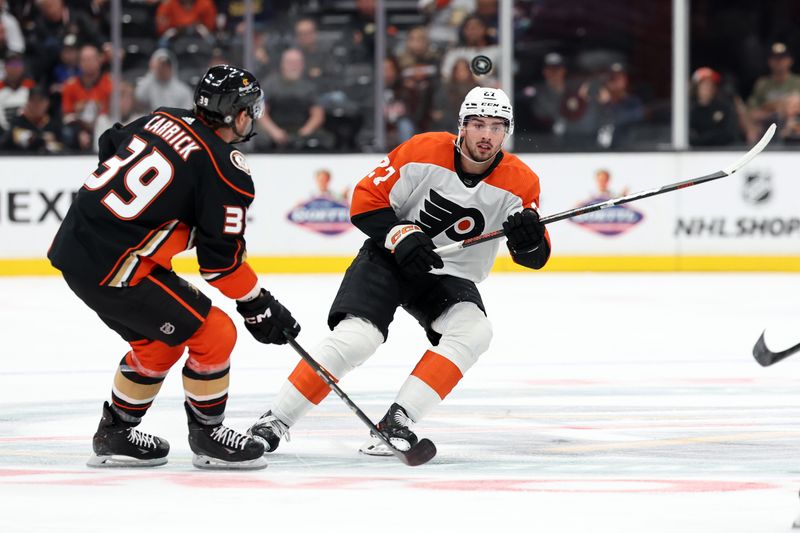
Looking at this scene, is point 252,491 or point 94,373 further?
point 94,373

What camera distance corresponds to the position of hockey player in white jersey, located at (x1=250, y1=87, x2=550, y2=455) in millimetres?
4031

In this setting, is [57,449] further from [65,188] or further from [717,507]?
[65,188]

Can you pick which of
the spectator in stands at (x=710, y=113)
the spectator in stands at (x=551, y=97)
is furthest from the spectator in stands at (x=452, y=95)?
the spectator in stands at (x=710, y=113)

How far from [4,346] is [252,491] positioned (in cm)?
311

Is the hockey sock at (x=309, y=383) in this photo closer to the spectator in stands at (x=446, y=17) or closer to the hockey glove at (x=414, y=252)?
the hockey glove at (x=414, y=252)

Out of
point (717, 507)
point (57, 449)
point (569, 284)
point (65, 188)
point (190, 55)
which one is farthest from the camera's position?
point (190, 55)

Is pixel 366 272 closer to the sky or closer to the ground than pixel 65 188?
closer to the sky

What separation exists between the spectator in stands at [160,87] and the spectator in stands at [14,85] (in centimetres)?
73

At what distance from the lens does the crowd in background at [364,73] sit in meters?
10.1

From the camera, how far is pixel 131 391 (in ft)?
12.7

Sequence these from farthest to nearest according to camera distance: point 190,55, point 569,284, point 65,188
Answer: point 190,55 < point 65,188 < point 569,284

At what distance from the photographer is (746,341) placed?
21.5ft

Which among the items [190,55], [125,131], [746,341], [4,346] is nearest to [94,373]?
[4,346]

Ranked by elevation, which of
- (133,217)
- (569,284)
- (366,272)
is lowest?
(569,284)
